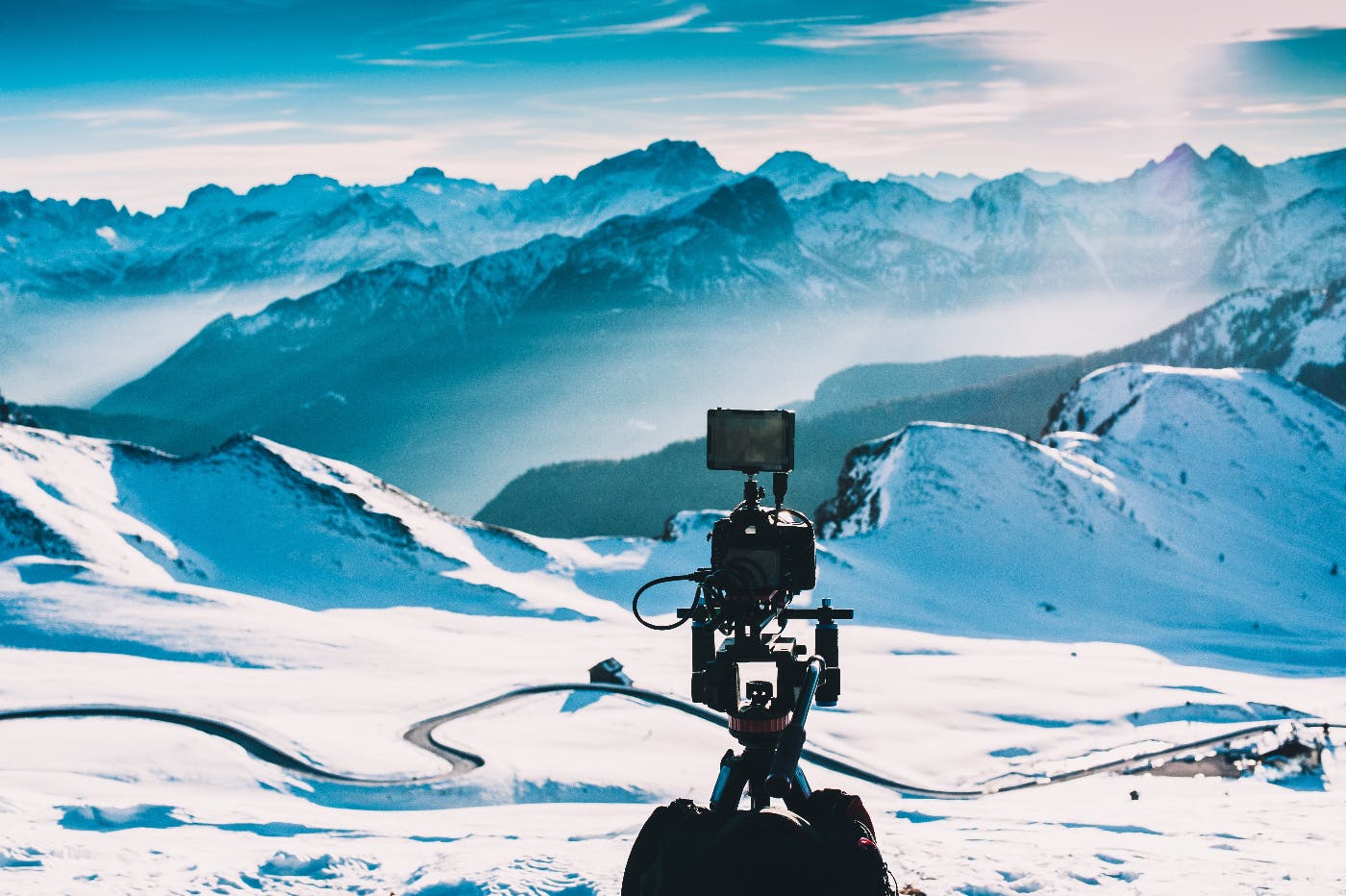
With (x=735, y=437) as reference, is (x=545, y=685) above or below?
below

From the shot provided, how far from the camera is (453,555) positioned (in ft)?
388

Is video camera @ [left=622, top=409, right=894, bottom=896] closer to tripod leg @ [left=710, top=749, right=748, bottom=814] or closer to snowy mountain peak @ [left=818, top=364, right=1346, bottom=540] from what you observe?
tripod leg @ [left=710, top=749, right=748, bottom=814]

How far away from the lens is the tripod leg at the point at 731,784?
347 inches

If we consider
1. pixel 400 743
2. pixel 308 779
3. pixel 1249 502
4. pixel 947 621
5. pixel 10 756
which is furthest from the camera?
pixel 1249 502

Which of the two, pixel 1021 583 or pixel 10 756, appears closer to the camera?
pixel 10 756

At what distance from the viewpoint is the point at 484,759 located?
52.8m

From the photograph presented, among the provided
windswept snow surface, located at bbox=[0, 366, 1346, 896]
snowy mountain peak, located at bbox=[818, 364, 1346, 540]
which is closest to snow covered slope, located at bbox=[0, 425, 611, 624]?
windswept snow surface, located at bbox=[0, 366, 1346, 896]

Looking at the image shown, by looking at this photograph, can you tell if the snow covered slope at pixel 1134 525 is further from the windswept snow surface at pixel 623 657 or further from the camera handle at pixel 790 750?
the camera handle at pixel 790 750

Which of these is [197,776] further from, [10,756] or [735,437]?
[735,437]

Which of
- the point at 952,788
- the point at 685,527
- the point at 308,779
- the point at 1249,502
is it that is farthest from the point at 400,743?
the point at 1249,502

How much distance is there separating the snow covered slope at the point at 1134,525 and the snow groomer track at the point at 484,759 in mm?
44815

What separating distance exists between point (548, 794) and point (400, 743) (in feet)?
33.8

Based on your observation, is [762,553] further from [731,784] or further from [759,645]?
[731,784]

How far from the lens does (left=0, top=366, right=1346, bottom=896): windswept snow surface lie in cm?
2022
